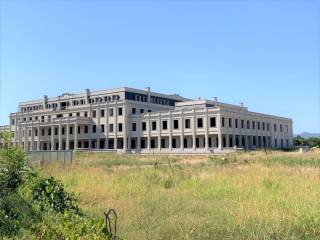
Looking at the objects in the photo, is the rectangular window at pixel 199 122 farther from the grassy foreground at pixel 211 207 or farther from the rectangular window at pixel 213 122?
the grassy foreground at pixel 211 207

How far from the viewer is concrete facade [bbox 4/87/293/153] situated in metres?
75.5

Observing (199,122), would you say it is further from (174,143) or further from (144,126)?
(144,126)

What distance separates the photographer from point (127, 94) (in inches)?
3533

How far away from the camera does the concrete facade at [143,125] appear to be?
75.5 m

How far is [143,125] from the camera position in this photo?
277ft

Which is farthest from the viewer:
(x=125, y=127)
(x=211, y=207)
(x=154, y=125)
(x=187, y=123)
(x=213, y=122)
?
(x=125, y=127)

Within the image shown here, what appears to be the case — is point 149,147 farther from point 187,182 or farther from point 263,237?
point 263,237

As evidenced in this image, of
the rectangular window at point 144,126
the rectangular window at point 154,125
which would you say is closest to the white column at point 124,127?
the rectangular window at point 144,126

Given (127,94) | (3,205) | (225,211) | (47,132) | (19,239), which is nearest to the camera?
(19,239)

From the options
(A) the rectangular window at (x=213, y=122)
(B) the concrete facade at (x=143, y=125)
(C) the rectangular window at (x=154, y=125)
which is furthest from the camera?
(C) the rectangular window at (x=154, y=125)

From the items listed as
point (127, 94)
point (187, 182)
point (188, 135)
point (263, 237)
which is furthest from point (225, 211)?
point (127, 94)

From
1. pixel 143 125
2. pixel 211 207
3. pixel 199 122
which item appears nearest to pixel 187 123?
pixel 199 122

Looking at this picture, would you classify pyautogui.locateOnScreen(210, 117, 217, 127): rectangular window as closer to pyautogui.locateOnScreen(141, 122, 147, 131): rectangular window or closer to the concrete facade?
the concrete facade

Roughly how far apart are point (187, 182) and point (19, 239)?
38.6ft
